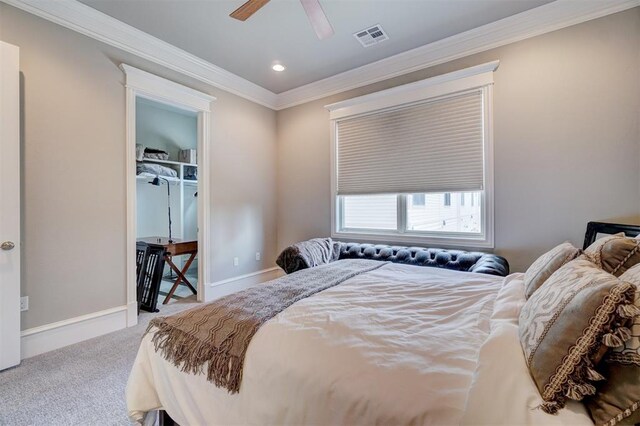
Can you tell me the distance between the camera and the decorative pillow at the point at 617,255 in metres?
1.15

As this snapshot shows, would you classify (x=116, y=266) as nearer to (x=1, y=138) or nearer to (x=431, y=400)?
(x=1, y=138)

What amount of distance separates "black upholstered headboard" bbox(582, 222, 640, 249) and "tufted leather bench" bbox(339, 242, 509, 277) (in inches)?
24.9

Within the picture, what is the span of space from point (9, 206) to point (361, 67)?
3.68 metres

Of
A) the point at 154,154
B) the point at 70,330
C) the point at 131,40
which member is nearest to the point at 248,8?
the point at 131,40

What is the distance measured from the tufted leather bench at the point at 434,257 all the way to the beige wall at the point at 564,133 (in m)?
0.35

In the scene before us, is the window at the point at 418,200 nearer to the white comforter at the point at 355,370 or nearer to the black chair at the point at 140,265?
the white comforter at the point at 355,370

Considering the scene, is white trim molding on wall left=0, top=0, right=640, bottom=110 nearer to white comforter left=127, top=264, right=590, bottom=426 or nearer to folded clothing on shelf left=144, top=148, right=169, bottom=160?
folded clothing on shelf left=144, top=148, right=169, bottom=160

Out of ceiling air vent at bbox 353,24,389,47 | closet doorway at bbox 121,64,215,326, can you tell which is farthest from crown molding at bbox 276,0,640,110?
closet doorway at bbox 121,64,215,326

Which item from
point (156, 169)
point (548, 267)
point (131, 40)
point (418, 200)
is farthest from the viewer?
point (156, 169)

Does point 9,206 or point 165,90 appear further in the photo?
point 165,90

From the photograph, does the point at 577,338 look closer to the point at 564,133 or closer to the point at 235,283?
the point at 564,133

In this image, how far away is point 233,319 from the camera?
4.31 ft

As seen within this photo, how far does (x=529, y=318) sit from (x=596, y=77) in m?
2.70

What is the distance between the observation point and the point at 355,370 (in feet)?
3.08
